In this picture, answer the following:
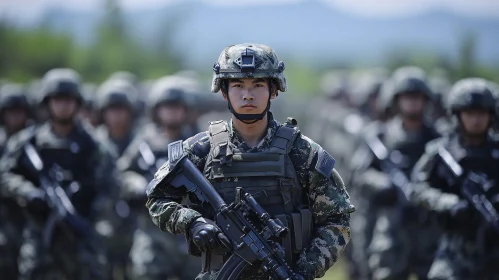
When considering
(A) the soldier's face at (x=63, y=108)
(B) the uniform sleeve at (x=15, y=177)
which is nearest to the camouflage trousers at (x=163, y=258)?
(B) the uniform sleeve at (x=15, y=177)

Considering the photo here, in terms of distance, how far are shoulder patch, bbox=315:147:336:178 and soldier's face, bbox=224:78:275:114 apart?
445mm

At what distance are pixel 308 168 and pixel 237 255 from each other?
27.0 inches

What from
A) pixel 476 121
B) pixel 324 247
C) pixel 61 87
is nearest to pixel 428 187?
pixel 476 121

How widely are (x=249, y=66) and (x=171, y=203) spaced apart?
3.12 feet

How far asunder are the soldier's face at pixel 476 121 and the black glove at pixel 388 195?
2.44 metres

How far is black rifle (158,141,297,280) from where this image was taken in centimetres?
555

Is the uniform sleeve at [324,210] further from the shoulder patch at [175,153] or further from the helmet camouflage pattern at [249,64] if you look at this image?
the shoulder patch at [175,153]

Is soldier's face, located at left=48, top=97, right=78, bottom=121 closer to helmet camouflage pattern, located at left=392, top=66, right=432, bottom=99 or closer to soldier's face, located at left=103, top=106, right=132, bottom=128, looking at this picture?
soldier's face, located at left=103, top=106, right=132, bottom=128

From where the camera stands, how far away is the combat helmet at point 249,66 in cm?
578

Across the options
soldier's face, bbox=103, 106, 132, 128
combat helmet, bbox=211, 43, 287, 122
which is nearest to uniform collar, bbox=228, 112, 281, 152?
combat helmet, bbox=211, 43, 287, 122

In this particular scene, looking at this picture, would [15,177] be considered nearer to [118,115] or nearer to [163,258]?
[163,258]

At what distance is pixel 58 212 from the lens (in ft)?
31.5

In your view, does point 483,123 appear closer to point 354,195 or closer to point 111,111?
point 354,195

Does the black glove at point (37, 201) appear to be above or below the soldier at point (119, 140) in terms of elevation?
above
